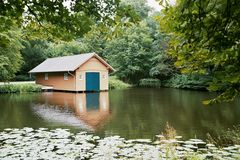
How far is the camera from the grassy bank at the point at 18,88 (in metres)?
28.9

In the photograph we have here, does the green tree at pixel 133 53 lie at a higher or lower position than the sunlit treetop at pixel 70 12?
higher

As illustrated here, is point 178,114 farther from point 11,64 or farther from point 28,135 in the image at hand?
point 11,64

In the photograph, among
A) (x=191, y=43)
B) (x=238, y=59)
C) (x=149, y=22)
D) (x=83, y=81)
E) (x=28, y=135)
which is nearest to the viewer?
(x=238, y=59)

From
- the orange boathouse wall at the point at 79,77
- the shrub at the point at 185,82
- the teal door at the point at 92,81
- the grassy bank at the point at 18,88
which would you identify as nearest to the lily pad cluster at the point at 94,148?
the orange boathouse wall at the point at 79,77

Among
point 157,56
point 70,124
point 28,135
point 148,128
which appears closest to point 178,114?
point 148,128

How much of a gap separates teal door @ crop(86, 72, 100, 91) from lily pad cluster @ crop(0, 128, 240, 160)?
19.9 metres

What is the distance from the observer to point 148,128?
35.4ft

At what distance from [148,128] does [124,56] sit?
29427mm

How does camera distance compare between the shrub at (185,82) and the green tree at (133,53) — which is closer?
the shrub at (185,82)

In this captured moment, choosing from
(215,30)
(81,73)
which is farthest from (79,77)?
(215,30)

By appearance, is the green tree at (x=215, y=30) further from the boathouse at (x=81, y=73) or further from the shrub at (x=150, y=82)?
the shrub at (x=150, y=82)

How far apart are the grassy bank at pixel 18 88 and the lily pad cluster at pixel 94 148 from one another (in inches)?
798

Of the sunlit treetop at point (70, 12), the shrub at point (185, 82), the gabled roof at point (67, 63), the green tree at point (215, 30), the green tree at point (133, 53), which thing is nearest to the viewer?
the green tree at point (215, 30)

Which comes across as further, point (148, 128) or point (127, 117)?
point (127, 117)
